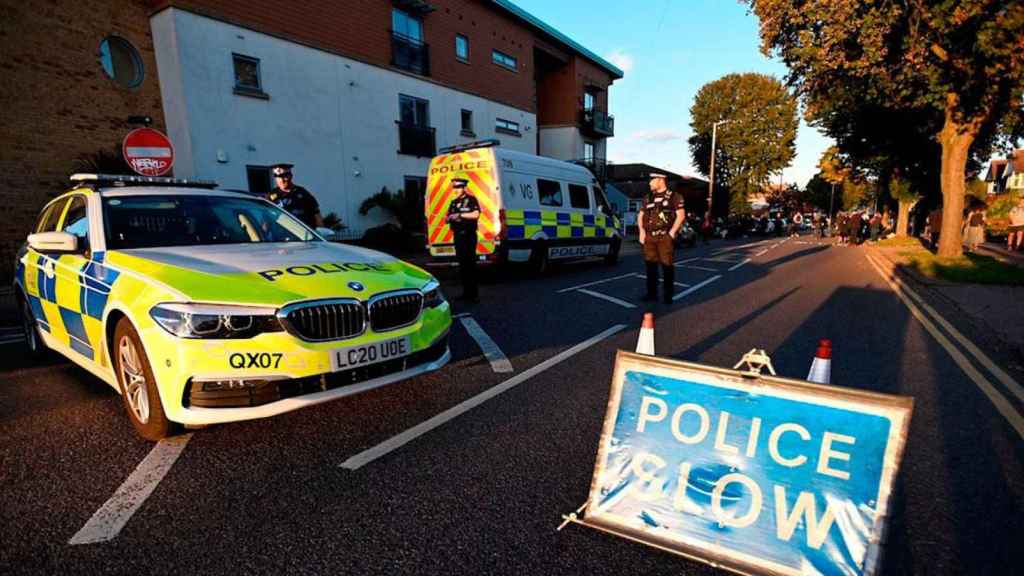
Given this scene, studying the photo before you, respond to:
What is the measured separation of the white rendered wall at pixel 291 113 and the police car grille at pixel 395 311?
11036 millimetres

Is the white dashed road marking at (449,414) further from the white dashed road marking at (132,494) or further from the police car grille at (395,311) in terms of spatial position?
the white dashed road marking at (132,494)

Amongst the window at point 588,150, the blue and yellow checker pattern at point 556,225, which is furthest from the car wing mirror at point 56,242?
the window at point 588,150

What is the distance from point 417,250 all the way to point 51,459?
13288mm

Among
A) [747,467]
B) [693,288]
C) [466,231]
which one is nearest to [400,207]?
[466,231]

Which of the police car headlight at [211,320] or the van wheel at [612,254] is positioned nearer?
the police car headlight at [211,320]

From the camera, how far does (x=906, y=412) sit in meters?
1.56

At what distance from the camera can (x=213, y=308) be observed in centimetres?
249

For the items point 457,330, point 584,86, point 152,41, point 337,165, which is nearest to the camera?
point 457,330

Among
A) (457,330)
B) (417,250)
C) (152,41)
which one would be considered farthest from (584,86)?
(457,330)

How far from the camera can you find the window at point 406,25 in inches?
666

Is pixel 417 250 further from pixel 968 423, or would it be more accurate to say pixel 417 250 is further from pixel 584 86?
pixel 584 86

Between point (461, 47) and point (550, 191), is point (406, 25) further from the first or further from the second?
point (550, 191)

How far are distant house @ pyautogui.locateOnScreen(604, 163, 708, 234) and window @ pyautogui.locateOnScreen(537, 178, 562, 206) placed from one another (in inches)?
972

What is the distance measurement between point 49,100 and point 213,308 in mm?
11265
